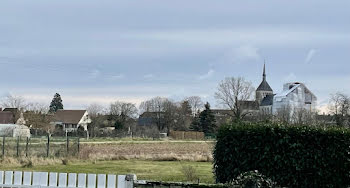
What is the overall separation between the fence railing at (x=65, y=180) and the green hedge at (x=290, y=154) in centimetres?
410

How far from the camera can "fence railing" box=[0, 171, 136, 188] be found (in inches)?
375

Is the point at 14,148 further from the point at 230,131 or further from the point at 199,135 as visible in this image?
the point at 199,135

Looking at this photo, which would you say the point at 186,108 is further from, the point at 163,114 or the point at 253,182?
the point at 253,182

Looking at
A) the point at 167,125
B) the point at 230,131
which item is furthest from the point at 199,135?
the point at 230,131

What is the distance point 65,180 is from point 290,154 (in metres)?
5.98

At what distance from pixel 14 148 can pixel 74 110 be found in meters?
67.3

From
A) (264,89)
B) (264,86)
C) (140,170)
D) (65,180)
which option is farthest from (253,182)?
→ (264,86)

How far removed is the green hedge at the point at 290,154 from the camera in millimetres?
12109

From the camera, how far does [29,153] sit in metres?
29.1

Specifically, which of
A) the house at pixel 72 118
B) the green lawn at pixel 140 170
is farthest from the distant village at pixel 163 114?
the green lawn at pixel 140 170

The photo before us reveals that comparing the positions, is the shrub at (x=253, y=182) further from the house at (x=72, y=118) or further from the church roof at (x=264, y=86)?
the church roof at (x=264, y=86)

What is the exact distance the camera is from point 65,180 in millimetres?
9719

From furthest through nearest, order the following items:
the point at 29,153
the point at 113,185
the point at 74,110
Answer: the point at 74,110 → the point at 29,153 → the point at 113,185

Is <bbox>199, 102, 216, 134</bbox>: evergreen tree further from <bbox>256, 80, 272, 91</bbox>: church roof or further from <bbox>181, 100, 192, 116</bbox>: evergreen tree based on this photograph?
<bbox>256, 80, 272, 91</bbox>: church roof
